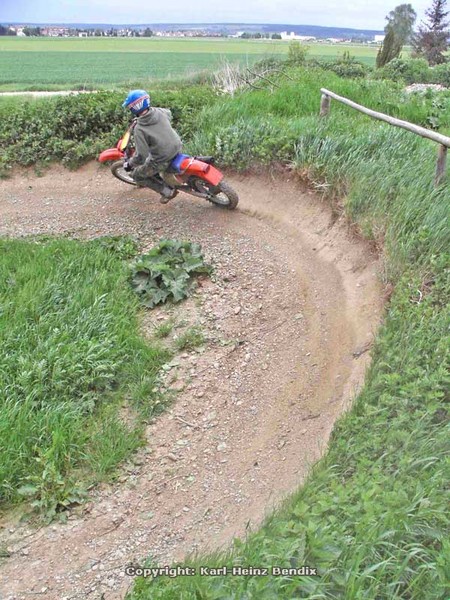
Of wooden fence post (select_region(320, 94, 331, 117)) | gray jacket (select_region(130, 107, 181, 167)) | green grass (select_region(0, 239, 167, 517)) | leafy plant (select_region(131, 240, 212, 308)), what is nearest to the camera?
green grass (select_region(0, 239, 167, 517))

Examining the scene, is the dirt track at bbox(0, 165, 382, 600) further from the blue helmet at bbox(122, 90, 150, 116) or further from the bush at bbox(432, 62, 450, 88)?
the bush at bbox(432, 62, 450, 88)

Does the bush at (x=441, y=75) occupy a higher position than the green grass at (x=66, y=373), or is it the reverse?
the bush at (x=441, y=75)

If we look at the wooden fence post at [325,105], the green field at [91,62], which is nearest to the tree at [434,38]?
the green field at [91,62]

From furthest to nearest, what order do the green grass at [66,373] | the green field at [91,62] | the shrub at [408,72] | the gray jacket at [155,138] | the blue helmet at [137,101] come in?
the green field at [91,62] → the shrub at [408,72] → the gray jacket at [155,138] → the blue helmet at [137,101] → the green grass at [66,373]

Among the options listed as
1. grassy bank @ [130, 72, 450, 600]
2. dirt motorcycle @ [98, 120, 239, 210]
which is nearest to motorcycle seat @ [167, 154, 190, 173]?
dirt motorcycle @ [98, 120, 239, 210]

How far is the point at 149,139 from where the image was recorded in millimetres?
6273

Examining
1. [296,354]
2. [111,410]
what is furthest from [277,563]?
[296,354]

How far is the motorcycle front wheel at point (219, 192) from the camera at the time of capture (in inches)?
267

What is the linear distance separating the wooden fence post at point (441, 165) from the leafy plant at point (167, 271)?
8.50 feet

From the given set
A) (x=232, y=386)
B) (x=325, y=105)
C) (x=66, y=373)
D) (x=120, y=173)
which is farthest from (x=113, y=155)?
(x=232, y=386)

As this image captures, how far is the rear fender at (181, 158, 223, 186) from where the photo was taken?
6.46 m

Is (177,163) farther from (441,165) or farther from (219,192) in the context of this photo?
(441,165)

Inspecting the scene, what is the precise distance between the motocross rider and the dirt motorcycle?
141 mm

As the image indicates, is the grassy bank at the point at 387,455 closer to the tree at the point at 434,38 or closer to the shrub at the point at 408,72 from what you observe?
the shrub at the point at 408,72
